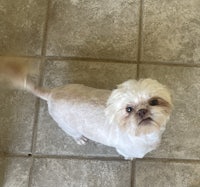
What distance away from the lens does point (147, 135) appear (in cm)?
142

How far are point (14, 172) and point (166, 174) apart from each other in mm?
716

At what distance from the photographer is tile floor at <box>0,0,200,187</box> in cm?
180

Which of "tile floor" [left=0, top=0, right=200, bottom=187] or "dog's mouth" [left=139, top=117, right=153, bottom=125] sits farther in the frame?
"tile floor" [left=0, top=0, right=200, bottom=187]

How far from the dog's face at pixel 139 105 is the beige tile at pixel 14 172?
67 centimetres

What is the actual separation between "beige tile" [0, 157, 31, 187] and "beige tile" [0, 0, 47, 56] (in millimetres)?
552

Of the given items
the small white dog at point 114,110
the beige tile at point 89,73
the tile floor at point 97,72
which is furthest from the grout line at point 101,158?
the beige tile at point 89,73

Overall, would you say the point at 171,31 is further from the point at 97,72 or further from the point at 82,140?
the point at 82,140

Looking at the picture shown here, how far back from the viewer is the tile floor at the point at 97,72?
180 cm

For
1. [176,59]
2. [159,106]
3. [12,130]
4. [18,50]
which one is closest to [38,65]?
[18,50]

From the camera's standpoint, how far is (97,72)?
6.38ft

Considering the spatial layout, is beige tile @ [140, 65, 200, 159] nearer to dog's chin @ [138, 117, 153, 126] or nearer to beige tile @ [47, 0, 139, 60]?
beige tile @ [47, 0, 139, 60]

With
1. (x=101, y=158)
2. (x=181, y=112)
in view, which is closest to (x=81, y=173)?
(x=101, y=158)

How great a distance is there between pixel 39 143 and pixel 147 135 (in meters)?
0.65

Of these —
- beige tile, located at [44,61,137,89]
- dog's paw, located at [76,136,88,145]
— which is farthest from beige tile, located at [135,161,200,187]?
beige tile, located at [44,61,137,89]
